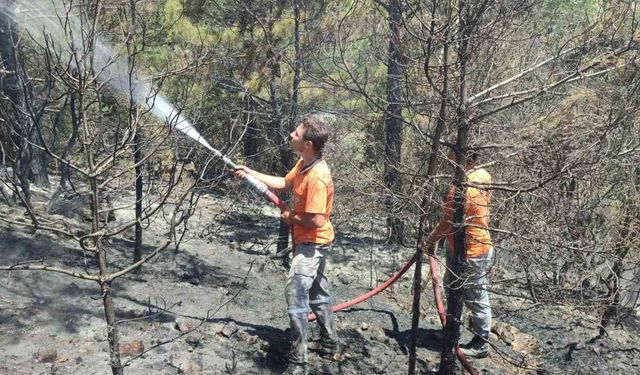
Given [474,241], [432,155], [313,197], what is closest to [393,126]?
[474,241]

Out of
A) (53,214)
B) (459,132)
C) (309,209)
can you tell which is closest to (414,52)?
(459,132)

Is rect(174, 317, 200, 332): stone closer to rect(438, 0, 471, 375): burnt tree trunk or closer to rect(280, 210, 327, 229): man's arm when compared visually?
rect(280, 210, 327, 229): man's arm

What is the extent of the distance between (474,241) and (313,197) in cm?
157

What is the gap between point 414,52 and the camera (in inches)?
198

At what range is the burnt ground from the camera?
15.7ft

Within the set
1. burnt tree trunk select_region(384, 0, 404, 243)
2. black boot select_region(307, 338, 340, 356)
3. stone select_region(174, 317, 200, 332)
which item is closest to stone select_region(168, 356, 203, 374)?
stone select_region(174, 317, 200, 332)

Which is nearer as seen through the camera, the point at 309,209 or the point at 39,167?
the point at 309,209

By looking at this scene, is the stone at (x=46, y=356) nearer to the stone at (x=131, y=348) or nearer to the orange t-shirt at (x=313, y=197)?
the stone at (x=131, y=348)

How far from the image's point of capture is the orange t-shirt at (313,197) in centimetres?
473

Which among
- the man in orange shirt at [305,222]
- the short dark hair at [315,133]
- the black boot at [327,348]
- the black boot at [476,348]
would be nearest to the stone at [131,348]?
the man in orange shirt at [305,222]

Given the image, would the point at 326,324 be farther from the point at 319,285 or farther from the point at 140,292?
the point at 140,292

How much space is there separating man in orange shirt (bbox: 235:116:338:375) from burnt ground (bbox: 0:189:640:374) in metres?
0.47

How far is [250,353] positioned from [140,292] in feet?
5.18

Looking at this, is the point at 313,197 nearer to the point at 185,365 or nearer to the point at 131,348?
the point at 185,365
